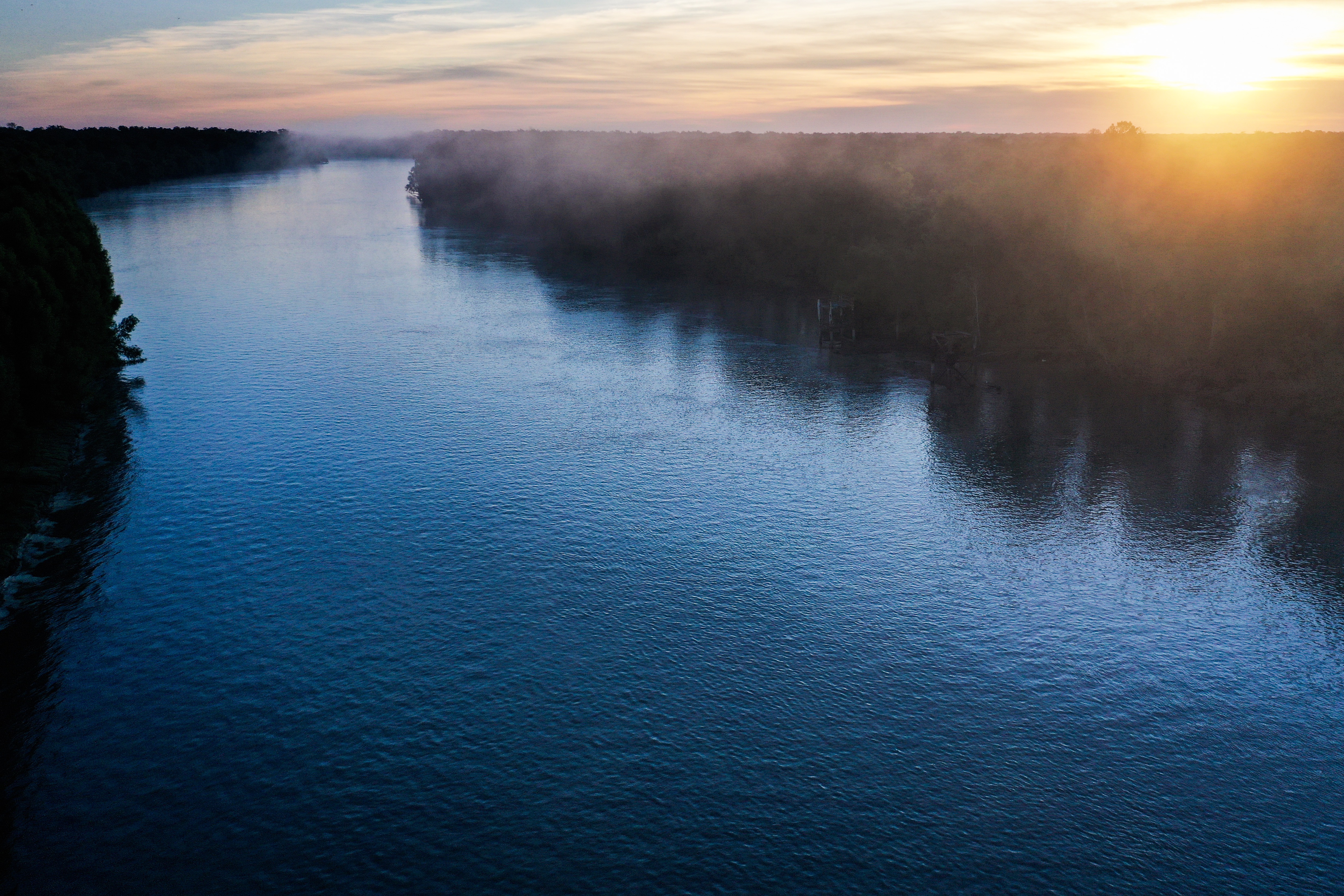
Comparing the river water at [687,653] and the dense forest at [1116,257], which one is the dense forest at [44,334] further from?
the dense forest at [1116,257]

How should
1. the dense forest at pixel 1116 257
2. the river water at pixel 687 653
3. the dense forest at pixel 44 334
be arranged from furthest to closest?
1. the dense forest at pixel 1116 257
2. the dense forest at pixel 44 334
3. the river water at pixel 687 653

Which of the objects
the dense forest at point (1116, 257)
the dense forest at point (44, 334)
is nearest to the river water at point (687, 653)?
the dense forest at point (44, 334)

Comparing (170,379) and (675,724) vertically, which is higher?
(170,379)

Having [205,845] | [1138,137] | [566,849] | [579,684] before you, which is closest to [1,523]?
[205,845]

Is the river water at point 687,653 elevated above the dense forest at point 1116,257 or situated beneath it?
situated beneath

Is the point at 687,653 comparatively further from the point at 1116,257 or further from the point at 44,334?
the point at 1116,257

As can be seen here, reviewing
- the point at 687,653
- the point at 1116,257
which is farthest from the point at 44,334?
the point at 1116,257

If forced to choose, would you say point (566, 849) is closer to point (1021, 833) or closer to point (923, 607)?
point (1021, 833)

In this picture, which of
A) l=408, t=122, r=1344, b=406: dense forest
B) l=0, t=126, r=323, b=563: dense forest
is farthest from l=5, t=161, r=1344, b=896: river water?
l=408, t=122, r=1344, b=406: dense forest

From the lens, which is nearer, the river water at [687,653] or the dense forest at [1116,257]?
the river water at [687,653]
